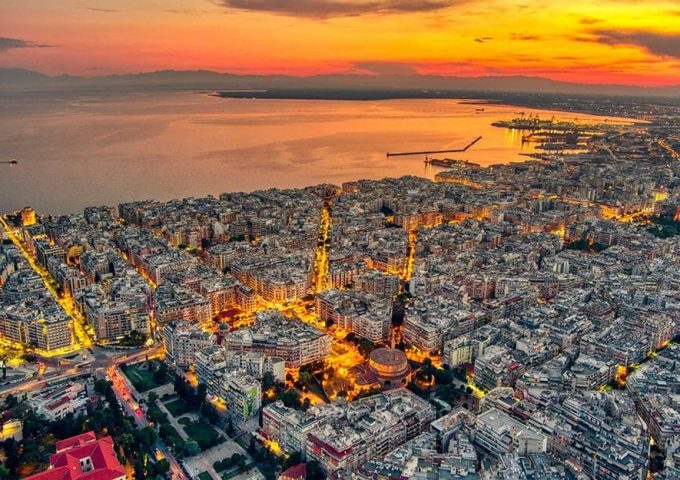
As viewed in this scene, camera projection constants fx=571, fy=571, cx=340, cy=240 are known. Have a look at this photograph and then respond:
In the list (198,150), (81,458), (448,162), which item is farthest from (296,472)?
(198,150)

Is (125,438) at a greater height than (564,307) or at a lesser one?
lesser

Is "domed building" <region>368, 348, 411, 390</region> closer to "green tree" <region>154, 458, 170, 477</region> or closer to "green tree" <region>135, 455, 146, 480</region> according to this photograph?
"green tree" <region>154, 458, 170, 477</region>

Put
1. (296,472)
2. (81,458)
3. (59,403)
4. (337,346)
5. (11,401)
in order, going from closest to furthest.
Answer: (81,458) < (296,472) < (59,403) < (11,401) < (337,346)

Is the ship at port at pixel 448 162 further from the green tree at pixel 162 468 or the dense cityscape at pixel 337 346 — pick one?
the green tree at pixel 162 468

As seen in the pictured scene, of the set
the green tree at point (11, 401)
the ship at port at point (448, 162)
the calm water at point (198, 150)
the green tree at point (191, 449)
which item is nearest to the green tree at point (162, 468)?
the green tree at point (191, 449)

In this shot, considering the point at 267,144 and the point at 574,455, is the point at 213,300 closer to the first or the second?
the point at 574,455

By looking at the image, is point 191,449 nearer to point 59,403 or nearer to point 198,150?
point 59,403

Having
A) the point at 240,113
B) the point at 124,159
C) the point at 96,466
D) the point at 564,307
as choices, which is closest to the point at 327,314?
the point at 564,307
